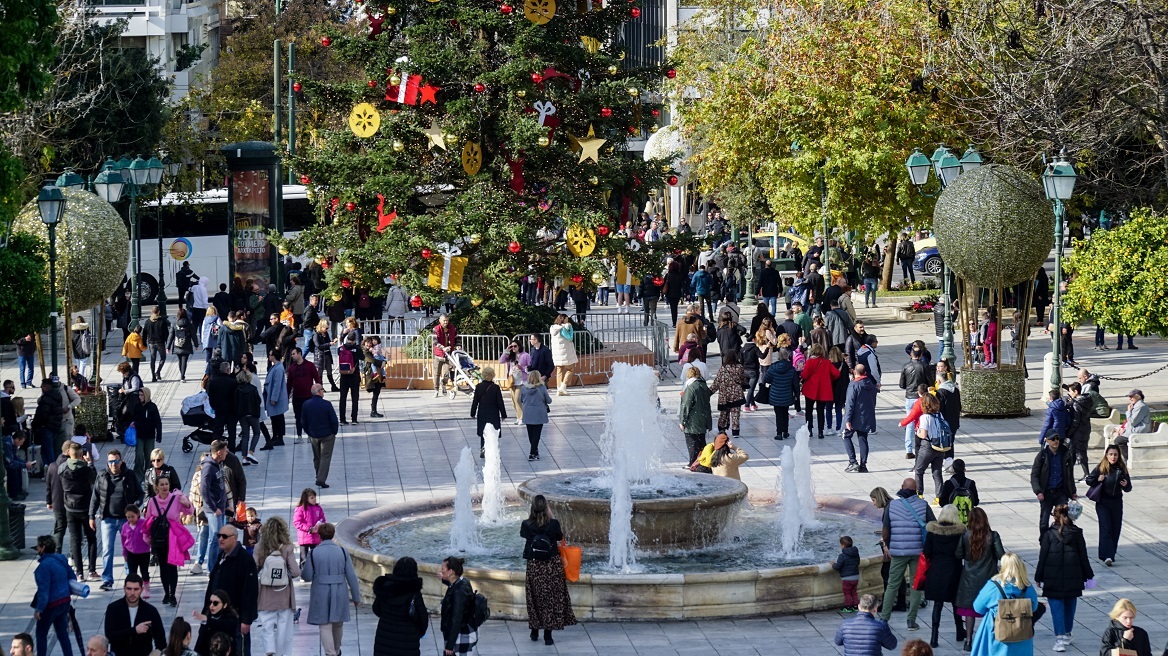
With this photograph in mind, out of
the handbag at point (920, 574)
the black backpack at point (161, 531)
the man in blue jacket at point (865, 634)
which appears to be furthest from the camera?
the black backpack at point (161, 531)

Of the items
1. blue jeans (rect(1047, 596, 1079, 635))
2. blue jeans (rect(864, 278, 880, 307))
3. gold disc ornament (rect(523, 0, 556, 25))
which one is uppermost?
gold disc ornament (rect(523, 0, 556, 25))

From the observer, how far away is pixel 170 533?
51.7ft

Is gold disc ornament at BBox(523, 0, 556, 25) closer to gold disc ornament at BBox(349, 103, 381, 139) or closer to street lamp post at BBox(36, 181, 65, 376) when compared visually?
gold disc ornament at BBox(349, 103, 381, 139)

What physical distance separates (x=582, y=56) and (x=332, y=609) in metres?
17.8

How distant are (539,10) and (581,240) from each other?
3.95m

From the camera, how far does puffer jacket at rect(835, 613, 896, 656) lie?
40.2 ft

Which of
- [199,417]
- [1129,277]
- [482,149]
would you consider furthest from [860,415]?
[482,149]

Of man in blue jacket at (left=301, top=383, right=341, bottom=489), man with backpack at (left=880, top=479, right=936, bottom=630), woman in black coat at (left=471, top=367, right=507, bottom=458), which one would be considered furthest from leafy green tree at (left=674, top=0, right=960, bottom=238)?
man with backpack at (left=880, top=479, right=936, bottom=630)

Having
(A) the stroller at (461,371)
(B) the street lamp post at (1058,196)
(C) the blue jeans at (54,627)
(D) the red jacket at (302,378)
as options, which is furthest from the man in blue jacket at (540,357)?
(C) the blue jeans at (54,627)

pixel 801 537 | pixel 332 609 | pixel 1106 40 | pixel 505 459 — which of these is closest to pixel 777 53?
pixel 1106 40

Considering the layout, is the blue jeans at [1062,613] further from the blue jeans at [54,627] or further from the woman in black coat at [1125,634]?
the blue jeans at [54,627]

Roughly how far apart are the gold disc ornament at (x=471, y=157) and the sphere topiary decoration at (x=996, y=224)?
8220 mm

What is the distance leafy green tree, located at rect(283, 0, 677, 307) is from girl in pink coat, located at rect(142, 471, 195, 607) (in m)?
13.5

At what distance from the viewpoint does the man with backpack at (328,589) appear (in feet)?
45.5
